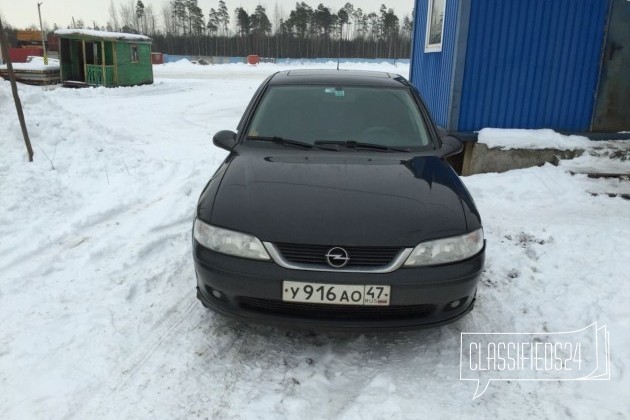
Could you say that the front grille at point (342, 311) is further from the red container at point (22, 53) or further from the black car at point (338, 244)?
the red container at point (22, 53)

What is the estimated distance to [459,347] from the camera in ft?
9.40

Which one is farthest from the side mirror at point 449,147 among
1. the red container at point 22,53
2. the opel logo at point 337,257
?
the red container at point 22,53

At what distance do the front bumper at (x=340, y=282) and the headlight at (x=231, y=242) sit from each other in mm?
33

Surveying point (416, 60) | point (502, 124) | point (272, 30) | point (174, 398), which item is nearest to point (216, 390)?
point (174, 398)

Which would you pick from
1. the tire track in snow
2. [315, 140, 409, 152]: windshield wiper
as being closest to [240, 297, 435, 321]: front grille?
the tire track in snow

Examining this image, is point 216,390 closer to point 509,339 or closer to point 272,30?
point 509,339

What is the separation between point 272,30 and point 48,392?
287ft

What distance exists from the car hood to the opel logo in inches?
1.7

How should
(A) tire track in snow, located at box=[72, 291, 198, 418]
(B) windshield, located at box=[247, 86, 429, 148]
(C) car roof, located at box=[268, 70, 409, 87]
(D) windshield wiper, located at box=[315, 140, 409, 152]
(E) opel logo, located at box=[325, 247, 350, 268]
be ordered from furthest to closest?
(C) car roof, located at box=[268, 70, 409, 87] → (B) windshield, located at box=[247, 86, 429, 148] → (D) windshield wiper, located at box=[315, 140, 409, 152] → (E) opel logo, located at box=[325, 247, 350, 268] → (A) tire track in snow, located at box=[72, 291, 198, 418]

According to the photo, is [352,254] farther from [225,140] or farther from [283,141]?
[225,140]

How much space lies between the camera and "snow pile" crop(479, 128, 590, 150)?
664 cm

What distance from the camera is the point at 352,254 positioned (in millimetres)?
2432

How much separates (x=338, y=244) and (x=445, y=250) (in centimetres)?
59

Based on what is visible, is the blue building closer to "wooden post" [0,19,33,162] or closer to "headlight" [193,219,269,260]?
"headlight" [193,219,269,260]
